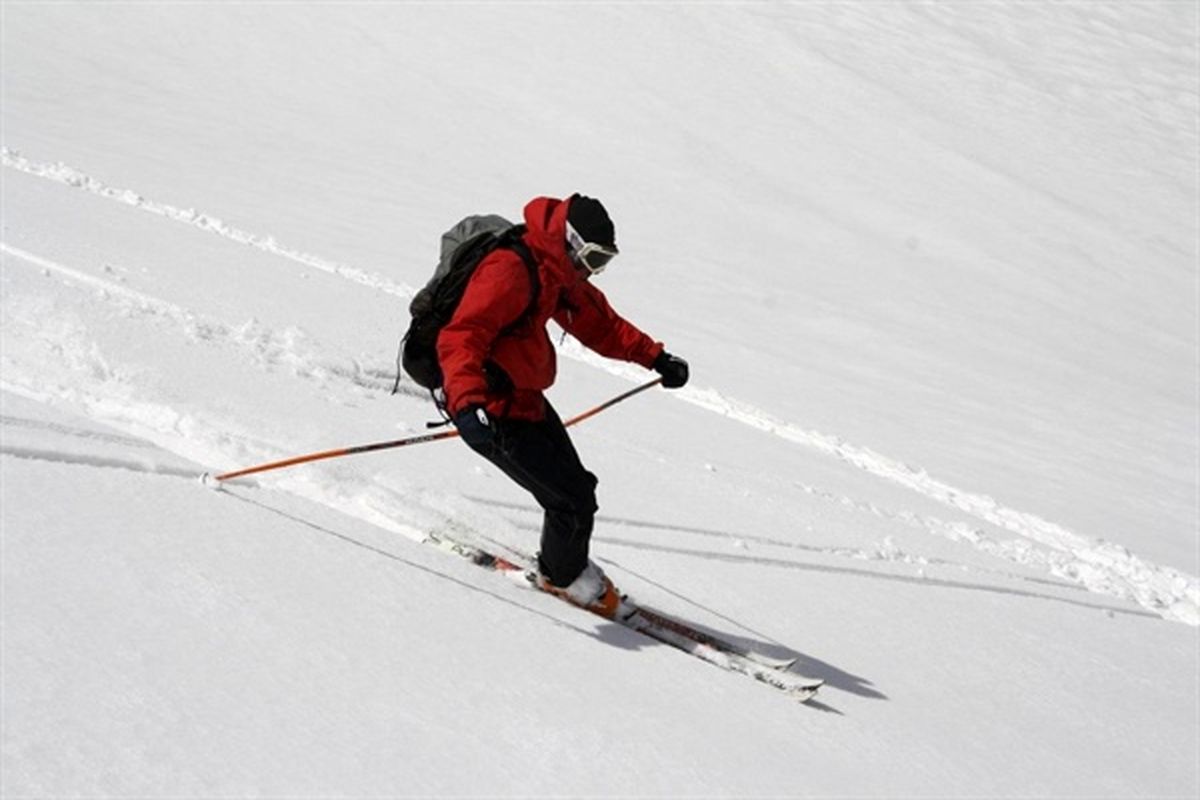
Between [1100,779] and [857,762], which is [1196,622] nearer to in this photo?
[1100,779]

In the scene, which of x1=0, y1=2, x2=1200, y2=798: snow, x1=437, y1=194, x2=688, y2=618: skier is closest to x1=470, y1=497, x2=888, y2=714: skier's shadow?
x1=0, y1=2, x2=1200, y2=798: snow

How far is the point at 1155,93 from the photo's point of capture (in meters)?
32.6

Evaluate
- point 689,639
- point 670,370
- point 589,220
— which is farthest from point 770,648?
point 589,220

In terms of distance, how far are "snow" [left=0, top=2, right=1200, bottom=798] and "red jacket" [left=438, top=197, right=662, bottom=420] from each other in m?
0.70

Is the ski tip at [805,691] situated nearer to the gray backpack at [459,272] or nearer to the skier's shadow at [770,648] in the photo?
the skier's shadow at [770,648]

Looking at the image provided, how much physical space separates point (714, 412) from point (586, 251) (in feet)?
19.9

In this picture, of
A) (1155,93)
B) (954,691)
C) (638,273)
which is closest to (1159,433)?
(638,273)

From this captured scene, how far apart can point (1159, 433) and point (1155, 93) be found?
2026 cm

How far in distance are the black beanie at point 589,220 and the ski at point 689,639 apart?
1427 millimetres

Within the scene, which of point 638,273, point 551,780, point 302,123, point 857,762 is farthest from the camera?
point 302,123

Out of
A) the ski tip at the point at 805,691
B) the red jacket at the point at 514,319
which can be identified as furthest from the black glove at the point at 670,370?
the ski tip at the point at 805,691

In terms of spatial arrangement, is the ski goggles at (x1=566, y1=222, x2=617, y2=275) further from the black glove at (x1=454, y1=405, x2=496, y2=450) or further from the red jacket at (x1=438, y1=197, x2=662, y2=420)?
the black glove at (x1=454, y1=405, x2=496, y2=450)

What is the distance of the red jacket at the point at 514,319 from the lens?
14.8 feet

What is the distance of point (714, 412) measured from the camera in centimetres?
1068
